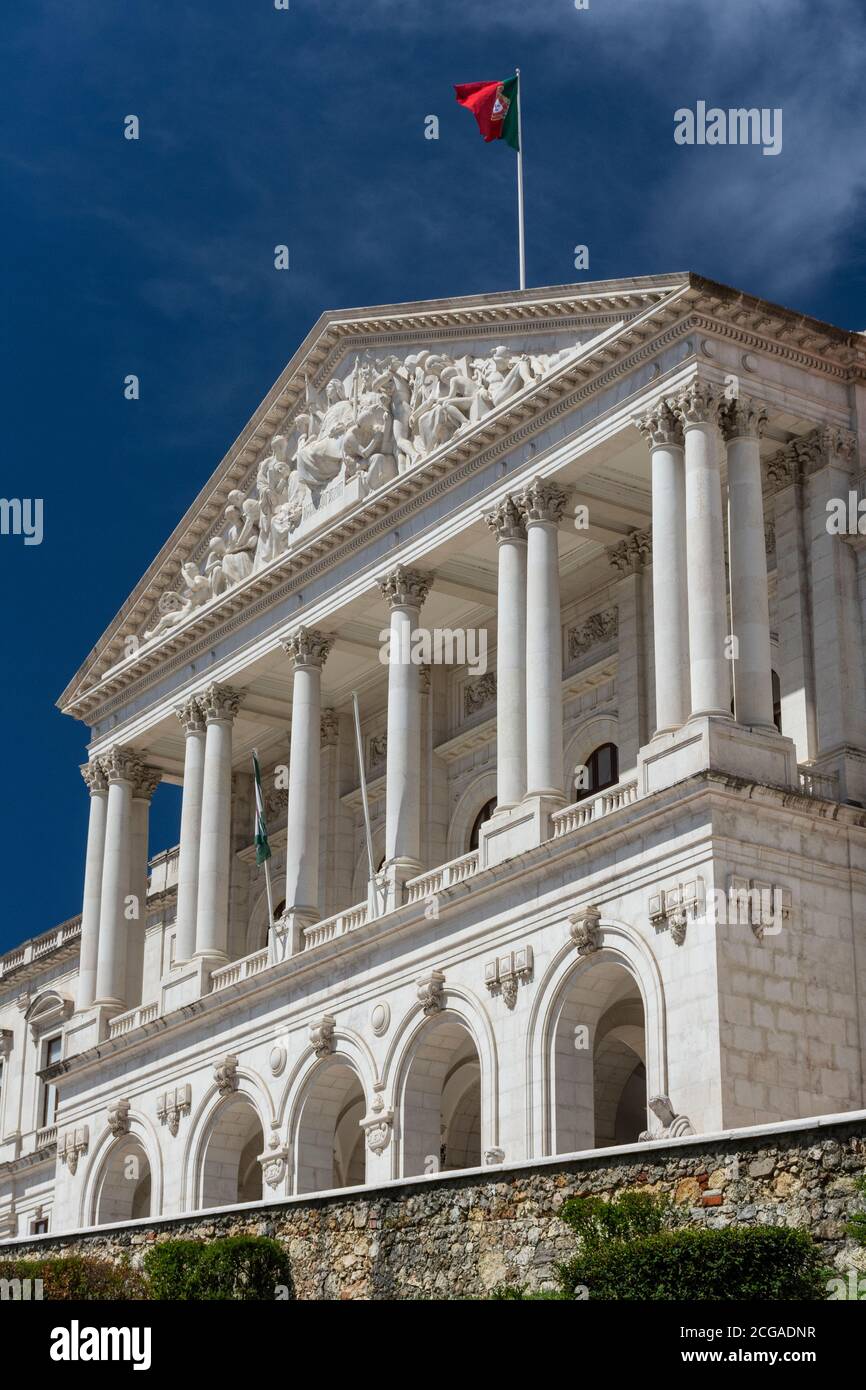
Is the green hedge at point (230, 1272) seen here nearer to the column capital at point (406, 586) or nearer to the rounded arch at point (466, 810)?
the column capital at point (406, 586)

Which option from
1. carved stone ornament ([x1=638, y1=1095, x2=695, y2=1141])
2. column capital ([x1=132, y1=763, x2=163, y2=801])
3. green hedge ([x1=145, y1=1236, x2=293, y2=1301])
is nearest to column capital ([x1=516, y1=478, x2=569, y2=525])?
carved stone ornament ([x1=638, y1=1095, x2=695, y2=1141])

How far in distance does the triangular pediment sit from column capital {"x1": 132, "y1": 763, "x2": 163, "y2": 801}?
2.01 m

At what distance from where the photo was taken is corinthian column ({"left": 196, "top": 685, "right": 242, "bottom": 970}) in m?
49.0

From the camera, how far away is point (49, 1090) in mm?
68312

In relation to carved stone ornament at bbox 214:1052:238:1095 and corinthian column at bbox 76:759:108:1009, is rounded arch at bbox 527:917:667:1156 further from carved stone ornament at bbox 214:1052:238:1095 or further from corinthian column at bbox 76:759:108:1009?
corinthian column at bbox 76:759:108:1009

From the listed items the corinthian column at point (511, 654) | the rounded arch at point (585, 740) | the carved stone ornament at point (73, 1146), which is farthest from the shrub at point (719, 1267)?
the carved stone ornament at point (73, 1146)

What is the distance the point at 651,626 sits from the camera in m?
44.0

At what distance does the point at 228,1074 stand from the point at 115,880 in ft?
27.7

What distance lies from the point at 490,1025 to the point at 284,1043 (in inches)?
278

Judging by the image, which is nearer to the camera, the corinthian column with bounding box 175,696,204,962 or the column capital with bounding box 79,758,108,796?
the corinthian column with bounding box 175,696,204,962

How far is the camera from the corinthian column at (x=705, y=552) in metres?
36.8

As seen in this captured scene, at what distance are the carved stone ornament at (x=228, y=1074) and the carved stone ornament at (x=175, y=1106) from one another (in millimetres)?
1457

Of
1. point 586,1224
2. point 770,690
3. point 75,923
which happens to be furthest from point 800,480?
point 75,923

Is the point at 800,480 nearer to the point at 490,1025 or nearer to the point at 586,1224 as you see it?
the point at 490,1025
